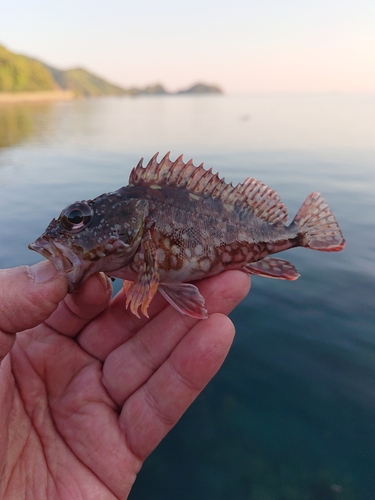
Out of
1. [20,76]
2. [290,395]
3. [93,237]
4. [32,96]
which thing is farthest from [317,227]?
[20,76]

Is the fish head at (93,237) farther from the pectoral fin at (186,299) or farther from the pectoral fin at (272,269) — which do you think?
the pectoral fin at (272,269)

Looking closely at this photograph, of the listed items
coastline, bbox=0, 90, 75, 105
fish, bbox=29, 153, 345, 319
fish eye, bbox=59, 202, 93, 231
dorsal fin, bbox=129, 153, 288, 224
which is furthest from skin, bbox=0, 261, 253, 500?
coastline, bbox=0, 90, 75, 105

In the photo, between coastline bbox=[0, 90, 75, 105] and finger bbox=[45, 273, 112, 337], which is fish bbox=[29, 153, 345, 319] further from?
coastline bbox=[0, 90, 75, 105]

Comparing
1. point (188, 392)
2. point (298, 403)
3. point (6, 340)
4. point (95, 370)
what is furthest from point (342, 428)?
point (6, 340)

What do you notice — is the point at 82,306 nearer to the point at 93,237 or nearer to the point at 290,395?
the point at 93,237

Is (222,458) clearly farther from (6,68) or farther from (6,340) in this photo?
(6,68)

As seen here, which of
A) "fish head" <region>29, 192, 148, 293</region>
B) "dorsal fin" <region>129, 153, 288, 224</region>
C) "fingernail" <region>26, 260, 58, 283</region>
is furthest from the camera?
"dorsal fin" <region>129, 153, 288, 224</region>
